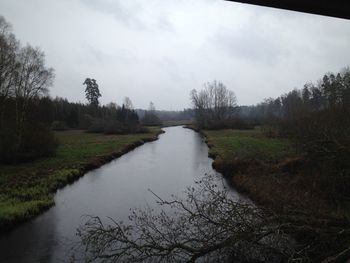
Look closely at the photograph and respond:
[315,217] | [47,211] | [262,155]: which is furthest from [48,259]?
[262,155]

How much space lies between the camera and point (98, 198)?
16312 mm

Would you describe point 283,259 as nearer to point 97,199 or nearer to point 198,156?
point 97,199

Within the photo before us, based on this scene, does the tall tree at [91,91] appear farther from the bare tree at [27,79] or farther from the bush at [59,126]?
the bare tree at [27,79]

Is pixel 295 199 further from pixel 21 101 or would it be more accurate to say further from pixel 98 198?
pixel 21 101

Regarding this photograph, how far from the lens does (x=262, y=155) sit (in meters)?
20.2

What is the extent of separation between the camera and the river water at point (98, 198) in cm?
1010

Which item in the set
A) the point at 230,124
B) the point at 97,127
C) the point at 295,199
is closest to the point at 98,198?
the point at 295,199

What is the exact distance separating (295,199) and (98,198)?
33.8 ft

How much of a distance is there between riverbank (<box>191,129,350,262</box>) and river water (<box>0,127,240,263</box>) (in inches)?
79.2

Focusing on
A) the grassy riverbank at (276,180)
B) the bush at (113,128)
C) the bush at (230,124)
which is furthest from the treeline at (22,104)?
the bush at (230,124)

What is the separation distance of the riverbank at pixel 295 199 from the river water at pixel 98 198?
2.01m

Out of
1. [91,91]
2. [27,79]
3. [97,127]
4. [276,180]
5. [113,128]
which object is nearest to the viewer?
[276,180]

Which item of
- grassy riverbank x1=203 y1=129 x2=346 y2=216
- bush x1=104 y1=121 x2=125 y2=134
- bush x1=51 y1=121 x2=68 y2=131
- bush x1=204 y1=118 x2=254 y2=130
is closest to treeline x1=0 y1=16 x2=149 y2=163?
grassy riverbank x1=203 y1=129 x2=346 y2=216

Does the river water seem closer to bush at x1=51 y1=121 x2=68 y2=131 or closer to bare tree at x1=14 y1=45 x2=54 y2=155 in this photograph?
bare tree at x1=14 y1=45 x2=54 y2=155
